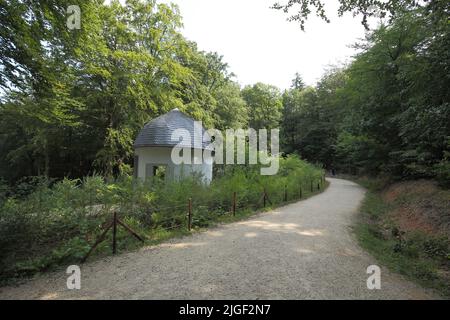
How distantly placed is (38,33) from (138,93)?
11.2m

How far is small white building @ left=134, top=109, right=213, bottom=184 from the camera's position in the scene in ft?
48.2

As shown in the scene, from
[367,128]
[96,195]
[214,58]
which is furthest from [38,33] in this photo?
[214,58]

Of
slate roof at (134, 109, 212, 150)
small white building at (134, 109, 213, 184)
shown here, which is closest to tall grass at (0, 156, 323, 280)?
small white building at (134, 109, 213, 184)

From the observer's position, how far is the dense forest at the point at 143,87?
27.7 feet

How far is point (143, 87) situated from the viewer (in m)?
20.0

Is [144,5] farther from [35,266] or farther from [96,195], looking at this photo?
[35,266]

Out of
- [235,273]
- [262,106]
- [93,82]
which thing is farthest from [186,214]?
[262,106]

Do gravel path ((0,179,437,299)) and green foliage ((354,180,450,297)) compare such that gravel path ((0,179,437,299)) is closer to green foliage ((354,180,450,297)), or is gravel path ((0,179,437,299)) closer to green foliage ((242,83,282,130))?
green foliage ((354,180,450,297))

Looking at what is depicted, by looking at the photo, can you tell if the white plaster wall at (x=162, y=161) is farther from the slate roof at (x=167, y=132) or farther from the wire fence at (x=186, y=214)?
the wire fence at (x=186, y=214)

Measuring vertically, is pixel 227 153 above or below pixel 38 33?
below

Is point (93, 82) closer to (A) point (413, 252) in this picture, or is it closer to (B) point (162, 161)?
(B) point (162, 161)

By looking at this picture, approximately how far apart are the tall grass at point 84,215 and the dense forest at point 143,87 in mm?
3720

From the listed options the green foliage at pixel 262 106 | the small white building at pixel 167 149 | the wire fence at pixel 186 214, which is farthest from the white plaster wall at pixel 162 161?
the green foliage at pixel 262 106
